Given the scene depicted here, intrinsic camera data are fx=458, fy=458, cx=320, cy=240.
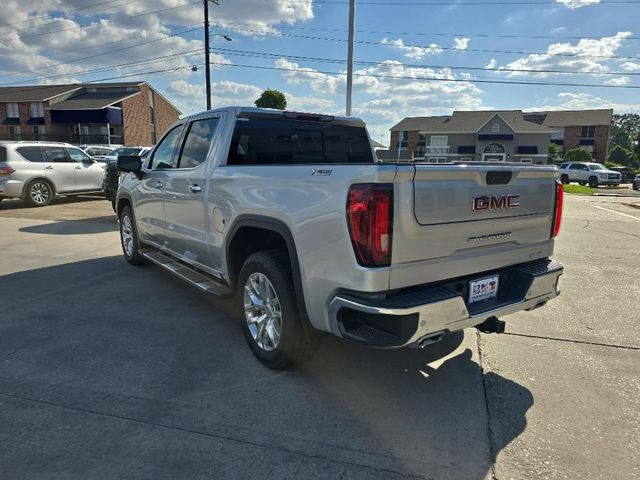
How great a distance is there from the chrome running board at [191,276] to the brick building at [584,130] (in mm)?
64893

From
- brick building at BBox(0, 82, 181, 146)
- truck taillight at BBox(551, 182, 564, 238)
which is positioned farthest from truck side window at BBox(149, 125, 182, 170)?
brick building at BBox(0, 82, 181, 146)

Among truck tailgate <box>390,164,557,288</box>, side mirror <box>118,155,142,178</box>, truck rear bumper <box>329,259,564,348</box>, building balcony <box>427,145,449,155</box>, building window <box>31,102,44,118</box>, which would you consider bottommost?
truck rear bumper <box>329,259,564,348</box>

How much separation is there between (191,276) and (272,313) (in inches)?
54.8

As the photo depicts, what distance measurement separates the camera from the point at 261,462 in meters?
2.43

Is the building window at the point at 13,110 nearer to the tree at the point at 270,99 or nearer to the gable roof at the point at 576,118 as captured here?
the tree at the point at 270,99

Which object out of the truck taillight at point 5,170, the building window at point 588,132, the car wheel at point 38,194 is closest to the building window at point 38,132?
the car wheel at point 38,194

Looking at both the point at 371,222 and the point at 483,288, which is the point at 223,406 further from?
the point at 483,288

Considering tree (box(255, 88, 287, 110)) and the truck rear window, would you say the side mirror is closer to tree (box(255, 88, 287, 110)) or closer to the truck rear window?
the truck rear window

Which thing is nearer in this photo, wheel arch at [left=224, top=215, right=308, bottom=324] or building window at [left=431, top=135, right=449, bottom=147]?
wheel arch at [left=224, top=215, right=308, bottom=324]

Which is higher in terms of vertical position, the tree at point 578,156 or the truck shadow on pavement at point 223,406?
the tree at point 578,156

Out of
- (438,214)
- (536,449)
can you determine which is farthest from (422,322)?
(536,449)

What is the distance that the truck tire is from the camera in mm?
3125

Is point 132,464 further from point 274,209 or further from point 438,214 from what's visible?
point 438,214

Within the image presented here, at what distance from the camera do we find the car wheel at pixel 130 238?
20.2ft
